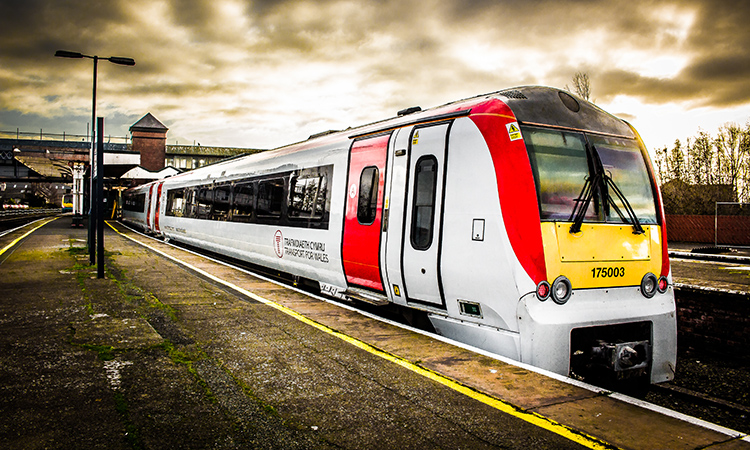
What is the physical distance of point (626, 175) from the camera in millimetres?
5730

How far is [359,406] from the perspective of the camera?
3.81 m

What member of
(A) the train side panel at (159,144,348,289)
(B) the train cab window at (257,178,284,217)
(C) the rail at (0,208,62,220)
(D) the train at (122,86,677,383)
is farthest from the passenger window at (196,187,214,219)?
(C) the rail at (0,208,62,220)

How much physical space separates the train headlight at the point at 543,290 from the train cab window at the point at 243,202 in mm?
8128

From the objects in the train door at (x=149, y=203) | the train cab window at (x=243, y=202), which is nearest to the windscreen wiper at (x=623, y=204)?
the train cab window at (x=243, y=202)

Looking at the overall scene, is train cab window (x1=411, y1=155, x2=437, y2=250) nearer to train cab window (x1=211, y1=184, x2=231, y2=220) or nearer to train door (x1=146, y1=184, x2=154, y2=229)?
train cab window (x1=211, y1=184, x2=231, y2=220)

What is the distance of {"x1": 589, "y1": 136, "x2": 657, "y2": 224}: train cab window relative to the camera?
5543mm

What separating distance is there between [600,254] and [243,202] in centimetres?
912

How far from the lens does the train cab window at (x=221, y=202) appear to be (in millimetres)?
13661

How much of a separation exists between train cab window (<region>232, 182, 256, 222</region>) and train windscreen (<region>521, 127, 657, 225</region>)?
7.85 meters

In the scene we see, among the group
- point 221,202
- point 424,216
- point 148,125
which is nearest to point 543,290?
point 424,216

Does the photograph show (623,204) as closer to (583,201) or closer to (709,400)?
(583,201)

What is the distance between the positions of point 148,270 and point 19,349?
21.2 feet

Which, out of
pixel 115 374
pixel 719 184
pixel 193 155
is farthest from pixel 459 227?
pixel 193 155

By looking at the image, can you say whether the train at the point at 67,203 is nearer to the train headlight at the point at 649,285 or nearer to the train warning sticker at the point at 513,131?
the train warning sticker at the point at 513,131
